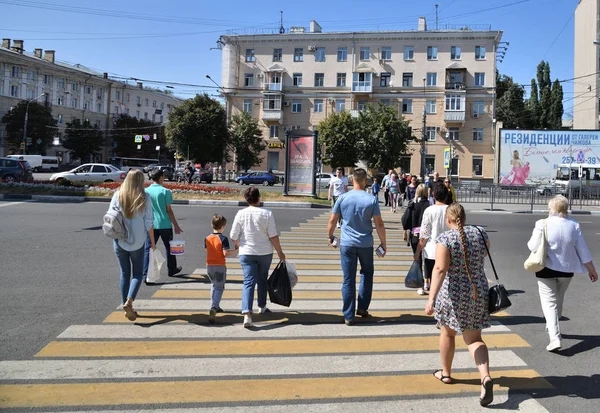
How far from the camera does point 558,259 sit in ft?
17.7

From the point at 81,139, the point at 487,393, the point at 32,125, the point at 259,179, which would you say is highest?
the point at 32,125

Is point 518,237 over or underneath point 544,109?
underneath

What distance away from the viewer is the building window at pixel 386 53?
62.1 m

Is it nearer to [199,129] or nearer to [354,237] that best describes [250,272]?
[354,237]

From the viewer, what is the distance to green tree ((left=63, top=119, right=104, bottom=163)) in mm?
73500

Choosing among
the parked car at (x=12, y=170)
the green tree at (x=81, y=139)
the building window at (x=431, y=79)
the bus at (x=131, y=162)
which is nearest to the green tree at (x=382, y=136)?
the building window at (x=431, y=79)

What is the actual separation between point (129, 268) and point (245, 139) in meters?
54.3

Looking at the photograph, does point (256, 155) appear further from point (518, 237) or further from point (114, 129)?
point (518, 237)

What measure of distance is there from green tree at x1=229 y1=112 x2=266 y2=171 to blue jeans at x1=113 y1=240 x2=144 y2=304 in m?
54.1

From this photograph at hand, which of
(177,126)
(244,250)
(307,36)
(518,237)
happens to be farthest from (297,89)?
(244,250)

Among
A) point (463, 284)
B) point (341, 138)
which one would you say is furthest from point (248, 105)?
point (463, 284)

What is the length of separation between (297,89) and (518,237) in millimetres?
51825

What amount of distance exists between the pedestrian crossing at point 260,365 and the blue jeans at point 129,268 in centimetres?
38

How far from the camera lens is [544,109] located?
238 ft
